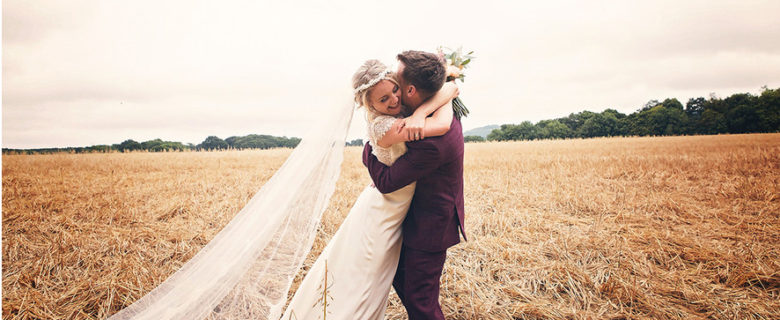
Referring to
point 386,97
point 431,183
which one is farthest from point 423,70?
point 431,183

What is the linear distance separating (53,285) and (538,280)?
4.60m

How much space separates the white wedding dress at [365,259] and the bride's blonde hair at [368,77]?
0.53 feet

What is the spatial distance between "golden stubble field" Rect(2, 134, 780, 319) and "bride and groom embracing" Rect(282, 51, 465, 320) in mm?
898

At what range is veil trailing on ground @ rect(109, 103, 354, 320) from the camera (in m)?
2.10

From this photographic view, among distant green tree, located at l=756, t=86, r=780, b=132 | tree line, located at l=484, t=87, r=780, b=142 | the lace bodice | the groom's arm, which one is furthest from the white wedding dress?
distant green tree, located at l=756, t=86, r=780, b=132

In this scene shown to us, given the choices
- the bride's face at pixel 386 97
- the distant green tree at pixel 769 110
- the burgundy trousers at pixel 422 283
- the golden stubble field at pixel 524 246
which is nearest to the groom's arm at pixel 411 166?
the bride's face at pixel 386 97

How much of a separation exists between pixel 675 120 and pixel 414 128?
207ft

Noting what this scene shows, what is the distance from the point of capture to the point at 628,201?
559 cm

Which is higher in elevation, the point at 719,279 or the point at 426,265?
the point at 426,265

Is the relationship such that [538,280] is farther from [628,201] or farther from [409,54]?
[628,201]

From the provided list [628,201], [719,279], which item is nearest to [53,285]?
[719,279]

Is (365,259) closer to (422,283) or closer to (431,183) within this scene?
(422,283)

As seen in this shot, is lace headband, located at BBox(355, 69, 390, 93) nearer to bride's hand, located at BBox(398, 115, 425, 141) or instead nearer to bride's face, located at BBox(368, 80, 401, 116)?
bride's face, located at BBox(368, 80, 401, 116)

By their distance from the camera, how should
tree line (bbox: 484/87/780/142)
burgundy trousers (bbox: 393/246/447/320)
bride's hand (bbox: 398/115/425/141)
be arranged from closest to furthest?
bride's hand (bbox: 398/115/425/141), burgundy trousers (bbox: 393/246/447/320), tree line (bbox: 484/87/780/142)
